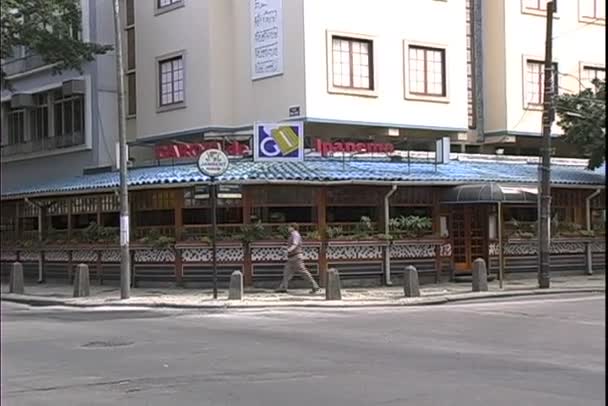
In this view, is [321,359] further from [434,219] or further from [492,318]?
[434,219]

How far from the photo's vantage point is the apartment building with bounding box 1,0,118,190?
3070 centimetres

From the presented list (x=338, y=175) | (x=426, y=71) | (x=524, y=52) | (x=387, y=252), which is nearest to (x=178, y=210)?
(x=338, y=175)

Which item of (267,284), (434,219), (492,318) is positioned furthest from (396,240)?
(492,318)

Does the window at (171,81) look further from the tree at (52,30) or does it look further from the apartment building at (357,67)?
the tree at (52,30)

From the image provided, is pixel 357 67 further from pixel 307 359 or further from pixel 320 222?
pixel 307 359

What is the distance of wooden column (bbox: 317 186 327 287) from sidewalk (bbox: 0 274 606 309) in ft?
3.45

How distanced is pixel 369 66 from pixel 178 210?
706 cm

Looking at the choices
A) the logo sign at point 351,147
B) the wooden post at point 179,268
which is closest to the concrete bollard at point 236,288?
the wooden post at point 179,268

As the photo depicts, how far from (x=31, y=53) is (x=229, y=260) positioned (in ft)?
30.7

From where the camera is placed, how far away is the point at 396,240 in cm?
2539

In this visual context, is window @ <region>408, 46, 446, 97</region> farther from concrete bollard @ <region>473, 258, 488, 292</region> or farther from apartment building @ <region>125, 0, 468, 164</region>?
concrete bollard @ <region>473, 258, 488, 292</region>

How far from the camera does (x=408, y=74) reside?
2811cm

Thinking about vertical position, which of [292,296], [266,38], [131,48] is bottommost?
[292,296]

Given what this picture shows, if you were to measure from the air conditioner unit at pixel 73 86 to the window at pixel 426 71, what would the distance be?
1095 centimetres
